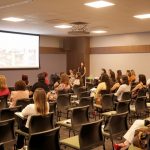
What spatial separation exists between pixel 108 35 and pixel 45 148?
1255 cm

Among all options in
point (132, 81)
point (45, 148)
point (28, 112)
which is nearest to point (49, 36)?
point (132, 81)

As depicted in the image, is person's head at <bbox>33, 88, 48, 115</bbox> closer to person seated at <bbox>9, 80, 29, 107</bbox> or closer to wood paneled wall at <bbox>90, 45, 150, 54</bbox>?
person seated at <bbox>9, 80, 29, 107</bbox>

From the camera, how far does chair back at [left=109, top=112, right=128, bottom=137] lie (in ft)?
13.2

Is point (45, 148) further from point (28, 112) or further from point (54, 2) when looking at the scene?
point (54, 2)

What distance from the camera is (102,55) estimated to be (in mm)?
15469

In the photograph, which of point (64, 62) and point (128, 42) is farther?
point (64, 62)

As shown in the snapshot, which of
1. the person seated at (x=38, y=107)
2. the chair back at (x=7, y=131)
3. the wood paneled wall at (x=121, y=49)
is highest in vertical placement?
the wood paneled wall at (x=121, y=49)

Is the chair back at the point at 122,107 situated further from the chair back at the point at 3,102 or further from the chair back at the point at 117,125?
the chair back at the point at 3,102

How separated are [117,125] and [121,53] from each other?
423 inches

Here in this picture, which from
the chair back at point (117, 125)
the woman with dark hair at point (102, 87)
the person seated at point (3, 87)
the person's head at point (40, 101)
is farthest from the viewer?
the woman with dark hair at point (102, 87)

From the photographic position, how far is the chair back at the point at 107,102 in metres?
6.88

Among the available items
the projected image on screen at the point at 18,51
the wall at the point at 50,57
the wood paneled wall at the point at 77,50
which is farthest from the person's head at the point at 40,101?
the wood paneled wall at the point at 77,50

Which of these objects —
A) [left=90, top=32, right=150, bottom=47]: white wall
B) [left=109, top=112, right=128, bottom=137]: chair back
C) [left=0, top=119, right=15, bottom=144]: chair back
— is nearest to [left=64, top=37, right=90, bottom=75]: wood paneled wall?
[left=90, top=32, right=150, bottom=47]: white wall

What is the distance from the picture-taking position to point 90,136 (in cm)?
360
